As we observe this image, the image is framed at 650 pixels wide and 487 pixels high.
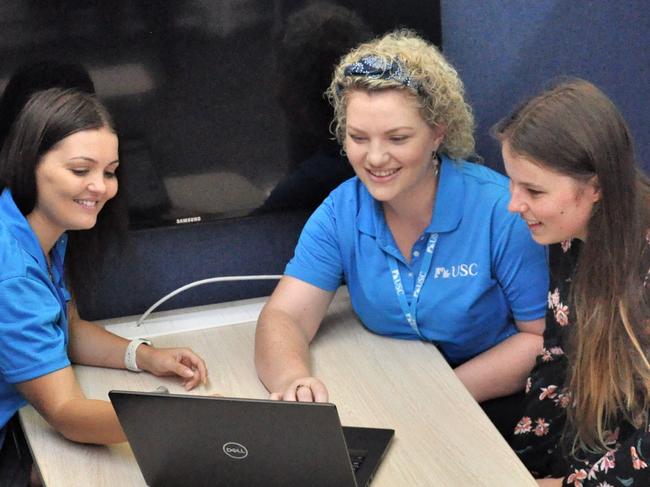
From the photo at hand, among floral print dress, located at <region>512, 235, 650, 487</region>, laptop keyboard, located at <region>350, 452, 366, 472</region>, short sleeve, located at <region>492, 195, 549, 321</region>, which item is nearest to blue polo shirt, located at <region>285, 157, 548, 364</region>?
short sleeve, located at <region>492, 195, 549, 321</region>

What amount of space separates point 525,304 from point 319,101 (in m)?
0.59

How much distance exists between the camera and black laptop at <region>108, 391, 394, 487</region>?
1221 millimetres

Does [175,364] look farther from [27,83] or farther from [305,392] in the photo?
[27,83]

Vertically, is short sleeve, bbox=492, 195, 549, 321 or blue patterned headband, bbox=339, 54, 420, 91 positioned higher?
blue patterned headband, bbox=339, 54, 420, 91

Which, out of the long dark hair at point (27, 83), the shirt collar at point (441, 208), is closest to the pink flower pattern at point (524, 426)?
the shirt collar at point (441, 208)

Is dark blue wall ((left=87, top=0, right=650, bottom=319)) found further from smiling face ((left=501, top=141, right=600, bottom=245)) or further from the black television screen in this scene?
smiling face ((left=501, top=141, right=600, bottom=245))

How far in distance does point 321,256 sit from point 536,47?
0.64m

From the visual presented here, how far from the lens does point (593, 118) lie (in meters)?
1.38

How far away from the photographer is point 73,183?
1633 millimetres

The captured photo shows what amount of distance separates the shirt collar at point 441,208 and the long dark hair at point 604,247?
12.6 inches

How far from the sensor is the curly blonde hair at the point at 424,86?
5.52 feet

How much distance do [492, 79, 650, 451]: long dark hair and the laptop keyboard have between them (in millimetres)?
346

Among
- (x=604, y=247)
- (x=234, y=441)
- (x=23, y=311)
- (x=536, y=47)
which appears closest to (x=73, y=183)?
(x=23, y=311)

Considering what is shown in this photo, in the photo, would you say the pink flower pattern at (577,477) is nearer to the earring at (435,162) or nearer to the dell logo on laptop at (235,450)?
the dell logo on laptop at (235,450)
